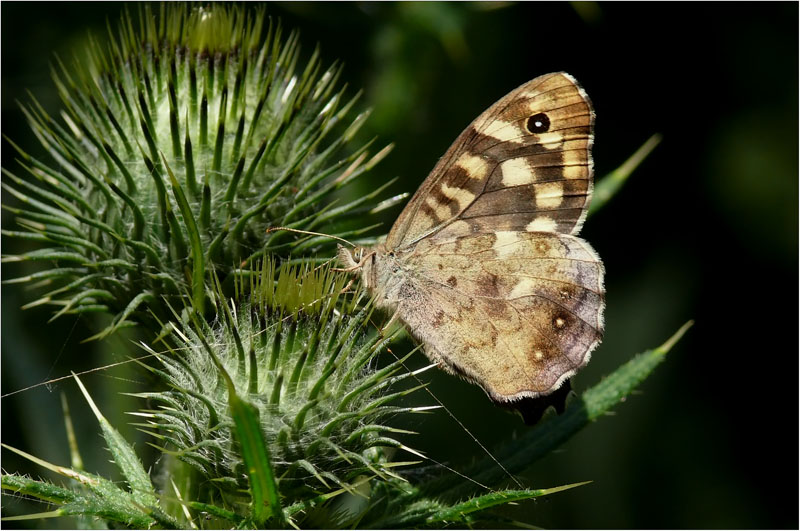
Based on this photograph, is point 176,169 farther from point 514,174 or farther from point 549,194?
point 549,194

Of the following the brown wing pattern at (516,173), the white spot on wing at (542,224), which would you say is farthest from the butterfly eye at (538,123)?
the white spot on wing at (542,224)

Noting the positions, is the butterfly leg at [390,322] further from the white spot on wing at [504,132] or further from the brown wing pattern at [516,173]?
the white spot on wing at [504,132]

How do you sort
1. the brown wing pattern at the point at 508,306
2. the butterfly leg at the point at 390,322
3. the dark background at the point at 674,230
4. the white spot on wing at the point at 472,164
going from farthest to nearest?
the dark background at the point at 674,230 → the white spot on wing at the point at 472,164 → the brown wing pattern at the point at 508,306 → the butterfly leg at the point at 390,322

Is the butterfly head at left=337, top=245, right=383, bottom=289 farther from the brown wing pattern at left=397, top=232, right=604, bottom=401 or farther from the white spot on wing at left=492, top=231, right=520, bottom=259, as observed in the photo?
the white spot on wing at left=492, top=231, right=520, bottom=259

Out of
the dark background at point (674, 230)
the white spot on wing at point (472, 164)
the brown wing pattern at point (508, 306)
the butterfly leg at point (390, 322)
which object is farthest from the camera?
the dark background at point (674, 230)

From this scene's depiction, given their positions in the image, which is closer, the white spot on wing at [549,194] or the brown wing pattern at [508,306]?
the brown wing pattern at [508,306]

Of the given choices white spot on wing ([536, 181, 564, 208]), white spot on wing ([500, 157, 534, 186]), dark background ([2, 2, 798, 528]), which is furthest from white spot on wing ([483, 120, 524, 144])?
dark background ([2, 2, 798, 528])

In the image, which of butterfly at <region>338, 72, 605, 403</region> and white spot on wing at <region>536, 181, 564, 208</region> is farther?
white spot on wing at <region>536, 181, 564, 208</region>
